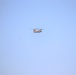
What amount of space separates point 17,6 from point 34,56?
860 millimetres

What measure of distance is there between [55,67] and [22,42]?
2.20 feet

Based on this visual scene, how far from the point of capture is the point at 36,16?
2.15 metres

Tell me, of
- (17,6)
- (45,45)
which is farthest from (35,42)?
(17,6)

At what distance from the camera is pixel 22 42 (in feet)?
7.03

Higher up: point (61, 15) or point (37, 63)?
point (61, 15)

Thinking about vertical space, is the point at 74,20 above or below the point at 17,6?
below

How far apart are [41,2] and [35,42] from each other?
661mm

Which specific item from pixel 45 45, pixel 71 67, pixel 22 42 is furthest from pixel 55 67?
pixel 22 42

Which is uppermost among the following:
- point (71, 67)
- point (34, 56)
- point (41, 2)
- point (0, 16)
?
point (41, 2)

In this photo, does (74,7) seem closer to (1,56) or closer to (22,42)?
(22,42)

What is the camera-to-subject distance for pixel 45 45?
7.02 ft

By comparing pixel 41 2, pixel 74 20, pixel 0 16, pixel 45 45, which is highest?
pixel 41 2

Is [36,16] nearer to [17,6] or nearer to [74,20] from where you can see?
[17,6]

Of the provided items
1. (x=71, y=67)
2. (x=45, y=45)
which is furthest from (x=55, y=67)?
(x=45, y=45)
